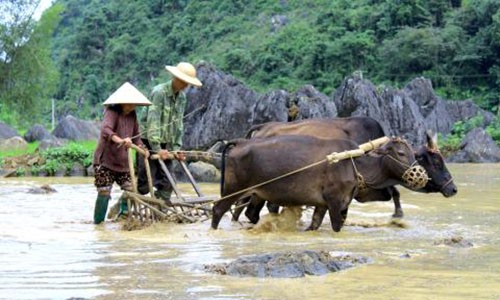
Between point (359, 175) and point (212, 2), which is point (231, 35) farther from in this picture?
point (359, 175)

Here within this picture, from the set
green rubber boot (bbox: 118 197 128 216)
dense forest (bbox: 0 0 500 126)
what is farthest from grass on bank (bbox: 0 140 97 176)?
dense forest (bbox: 0 0 500 126)

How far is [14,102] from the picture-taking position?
36031 millimetres

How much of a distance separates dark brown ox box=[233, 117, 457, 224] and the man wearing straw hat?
3.06ft

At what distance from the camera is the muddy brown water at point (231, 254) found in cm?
576

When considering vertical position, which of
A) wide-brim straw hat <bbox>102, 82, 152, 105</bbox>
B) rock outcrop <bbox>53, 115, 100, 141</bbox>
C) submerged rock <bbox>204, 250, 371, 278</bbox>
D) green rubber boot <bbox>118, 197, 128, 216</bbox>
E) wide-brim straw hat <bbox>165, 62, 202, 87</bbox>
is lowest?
rock outcrop <bbox>53, 115, 100, 141</bbox>

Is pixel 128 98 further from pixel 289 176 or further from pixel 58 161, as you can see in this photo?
pixel 58 161

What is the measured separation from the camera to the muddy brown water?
5.76 meters

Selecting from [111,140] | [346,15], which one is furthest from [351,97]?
[346,15]

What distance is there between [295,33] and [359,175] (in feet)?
154

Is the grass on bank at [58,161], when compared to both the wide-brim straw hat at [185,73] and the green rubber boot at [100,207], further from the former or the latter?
the wide-brim straw hat at [185,73]

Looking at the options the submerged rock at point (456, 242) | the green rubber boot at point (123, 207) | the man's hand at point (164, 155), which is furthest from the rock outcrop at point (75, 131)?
the submerged rock at point (456, 242)

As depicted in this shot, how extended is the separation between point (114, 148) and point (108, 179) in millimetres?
348

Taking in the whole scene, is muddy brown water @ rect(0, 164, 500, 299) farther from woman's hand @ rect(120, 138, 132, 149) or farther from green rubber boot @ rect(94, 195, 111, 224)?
woman's hand @ rect(120, 138, 132, 149)

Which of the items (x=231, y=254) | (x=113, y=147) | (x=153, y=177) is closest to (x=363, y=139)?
(x=153, y=177)
